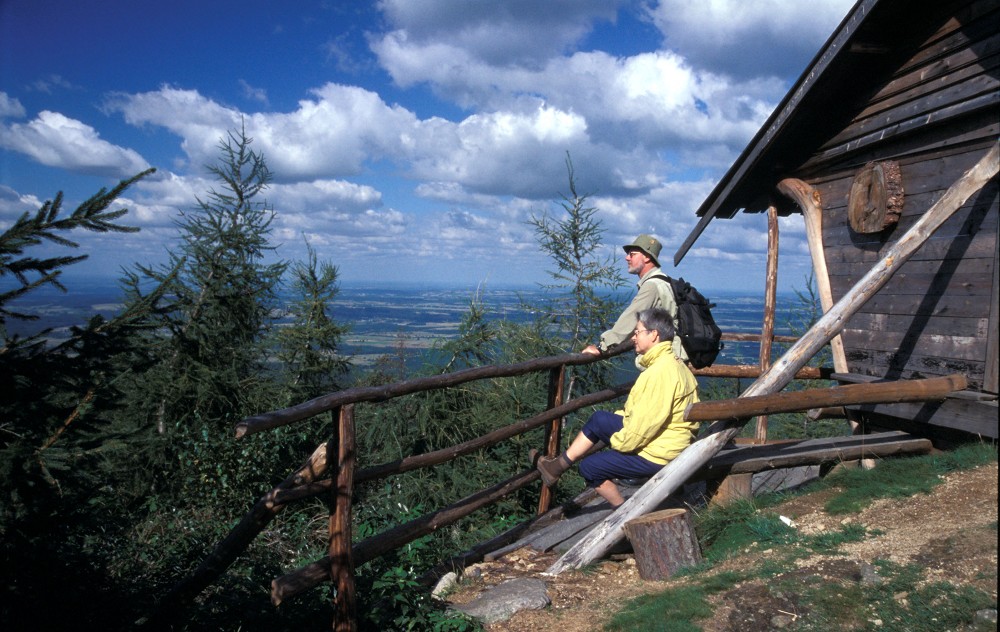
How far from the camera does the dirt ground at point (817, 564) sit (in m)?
3.66

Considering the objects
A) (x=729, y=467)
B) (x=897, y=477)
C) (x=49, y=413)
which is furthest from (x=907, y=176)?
(x=49, y=413)

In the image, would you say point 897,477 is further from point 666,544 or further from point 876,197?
point 876,197

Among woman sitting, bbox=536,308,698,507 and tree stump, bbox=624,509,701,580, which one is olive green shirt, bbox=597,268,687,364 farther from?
tree stump, bbox=624,509,701,580

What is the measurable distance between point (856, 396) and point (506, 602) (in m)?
2.85

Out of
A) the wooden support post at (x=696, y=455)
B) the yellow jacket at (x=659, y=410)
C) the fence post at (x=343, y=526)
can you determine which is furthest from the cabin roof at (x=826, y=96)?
the fence post at (x=343, y=526)

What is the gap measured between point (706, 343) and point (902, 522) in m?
1.99

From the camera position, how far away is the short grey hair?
5254 mm

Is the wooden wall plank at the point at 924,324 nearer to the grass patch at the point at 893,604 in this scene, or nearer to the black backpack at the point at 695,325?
the black backpack at the point at 695,325

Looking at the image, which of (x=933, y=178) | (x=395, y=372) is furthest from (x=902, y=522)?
(x=395, y=372)

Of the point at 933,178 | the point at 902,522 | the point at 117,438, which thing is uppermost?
the point at 933,178

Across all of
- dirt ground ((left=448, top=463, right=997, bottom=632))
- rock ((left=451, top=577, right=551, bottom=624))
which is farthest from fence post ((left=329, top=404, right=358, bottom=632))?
dirt ground ((left=448, top=463, right=997, bottom=632))

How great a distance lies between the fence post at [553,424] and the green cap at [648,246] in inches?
48.5

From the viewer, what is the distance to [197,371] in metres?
9.69

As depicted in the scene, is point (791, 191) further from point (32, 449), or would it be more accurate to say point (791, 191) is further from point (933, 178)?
point (32, 449)
